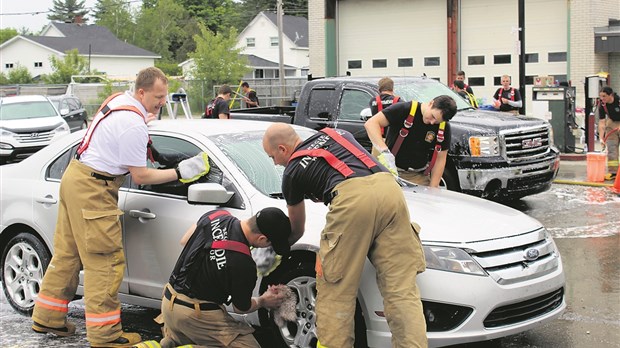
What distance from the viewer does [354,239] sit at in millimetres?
4254

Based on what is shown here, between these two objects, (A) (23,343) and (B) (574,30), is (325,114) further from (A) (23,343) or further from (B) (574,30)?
(B) (574,30)

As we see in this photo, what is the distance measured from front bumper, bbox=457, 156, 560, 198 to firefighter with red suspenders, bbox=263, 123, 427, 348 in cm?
567

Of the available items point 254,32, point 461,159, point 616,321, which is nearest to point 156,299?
point 616,321

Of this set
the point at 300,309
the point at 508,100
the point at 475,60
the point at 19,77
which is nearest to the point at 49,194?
the point at 300,309

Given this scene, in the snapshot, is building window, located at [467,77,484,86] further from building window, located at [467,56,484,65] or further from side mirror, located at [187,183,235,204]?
side mirror, located at [187,183,235,204]

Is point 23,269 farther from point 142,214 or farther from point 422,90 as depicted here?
point 422,90

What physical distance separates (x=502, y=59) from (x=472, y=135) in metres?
16.0

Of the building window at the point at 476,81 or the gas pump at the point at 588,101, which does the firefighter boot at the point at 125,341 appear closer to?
the gas pump at the point at 588,101

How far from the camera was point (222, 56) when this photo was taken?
4944cm

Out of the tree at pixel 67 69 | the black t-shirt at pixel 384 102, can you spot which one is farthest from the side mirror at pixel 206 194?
the tree at pixel 67 69

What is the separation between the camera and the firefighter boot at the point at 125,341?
209 inches

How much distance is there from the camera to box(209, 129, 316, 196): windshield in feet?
17.9

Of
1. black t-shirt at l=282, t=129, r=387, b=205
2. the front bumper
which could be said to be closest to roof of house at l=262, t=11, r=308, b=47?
the front bumper

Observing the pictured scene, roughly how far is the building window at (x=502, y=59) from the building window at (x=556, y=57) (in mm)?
1513
